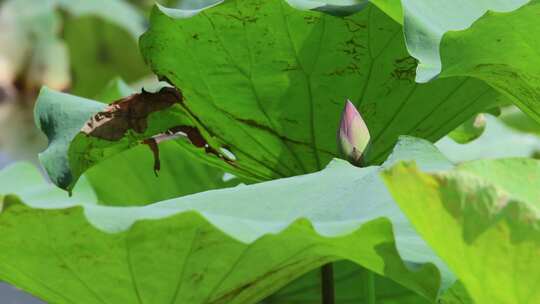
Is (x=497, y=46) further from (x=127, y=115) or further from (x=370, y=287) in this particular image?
(x=127, y=115)

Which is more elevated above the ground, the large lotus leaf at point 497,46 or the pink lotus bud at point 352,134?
the large lotus leaf at point 497,46

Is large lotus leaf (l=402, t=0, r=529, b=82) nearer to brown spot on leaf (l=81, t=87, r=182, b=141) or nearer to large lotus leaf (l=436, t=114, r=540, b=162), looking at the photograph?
brown spot on leaf (l=81, t=87, r=182, b=141)

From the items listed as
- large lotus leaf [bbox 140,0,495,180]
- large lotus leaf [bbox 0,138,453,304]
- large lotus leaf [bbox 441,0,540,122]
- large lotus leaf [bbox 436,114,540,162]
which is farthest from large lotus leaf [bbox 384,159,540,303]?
large lotus leaf [bbox 436,114,540,162]

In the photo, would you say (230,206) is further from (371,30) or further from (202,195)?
(371,30)

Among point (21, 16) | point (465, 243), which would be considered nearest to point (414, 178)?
point (465, 243)

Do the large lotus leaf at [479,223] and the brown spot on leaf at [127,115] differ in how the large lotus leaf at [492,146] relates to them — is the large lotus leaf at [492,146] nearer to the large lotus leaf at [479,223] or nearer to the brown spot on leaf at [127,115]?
Result: the brown spot on leaf at [127,115]

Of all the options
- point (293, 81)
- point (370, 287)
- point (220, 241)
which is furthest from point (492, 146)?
point (220, 241)

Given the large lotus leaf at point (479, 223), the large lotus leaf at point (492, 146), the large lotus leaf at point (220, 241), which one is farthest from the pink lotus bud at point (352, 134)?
the large lotus leaf at point (492, 146)

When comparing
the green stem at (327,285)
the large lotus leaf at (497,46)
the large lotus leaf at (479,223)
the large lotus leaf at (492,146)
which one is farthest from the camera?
the large lotus leaf at (492,146)
